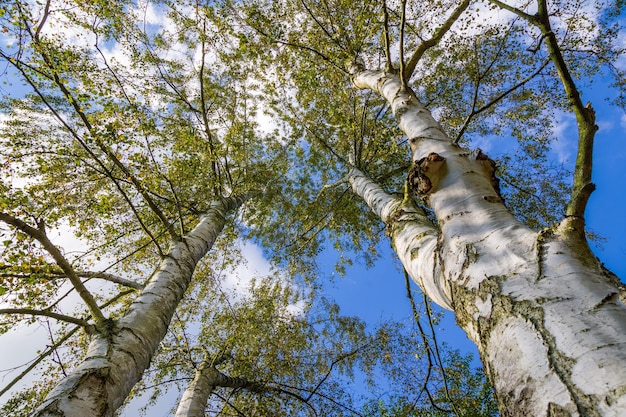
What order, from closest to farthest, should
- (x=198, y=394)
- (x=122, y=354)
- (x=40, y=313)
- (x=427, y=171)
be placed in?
(x=427, y=171)
(x=40, y=313)
(x=122, y=354)
(x=198, y=394)

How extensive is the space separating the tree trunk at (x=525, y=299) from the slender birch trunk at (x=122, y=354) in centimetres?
202

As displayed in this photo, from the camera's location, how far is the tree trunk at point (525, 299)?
29.0 inches

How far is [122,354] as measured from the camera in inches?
88.0

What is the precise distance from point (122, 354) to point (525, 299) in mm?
2459

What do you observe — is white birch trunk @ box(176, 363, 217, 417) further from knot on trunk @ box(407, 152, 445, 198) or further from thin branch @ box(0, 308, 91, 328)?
knot on trunk @ box(407, 152, 445, 198)

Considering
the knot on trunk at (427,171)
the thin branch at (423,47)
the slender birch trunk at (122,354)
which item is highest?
the thin branch at (423,47)

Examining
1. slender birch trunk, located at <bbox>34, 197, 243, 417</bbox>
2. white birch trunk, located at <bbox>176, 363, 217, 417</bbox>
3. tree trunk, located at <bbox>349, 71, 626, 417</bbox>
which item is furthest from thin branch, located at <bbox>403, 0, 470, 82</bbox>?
white birch trunk, located at <bbox>176, 363, 217, 417</bbox>

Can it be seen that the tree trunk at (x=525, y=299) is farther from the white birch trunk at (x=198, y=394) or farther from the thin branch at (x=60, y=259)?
the white birch trunk at (x=198, y=394)

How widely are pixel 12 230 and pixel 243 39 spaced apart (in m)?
3.50

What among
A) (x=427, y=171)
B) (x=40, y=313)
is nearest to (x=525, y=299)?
(x=427, y=171)

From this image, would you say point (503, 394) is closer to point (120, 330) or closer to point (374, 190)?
point (120, 330)

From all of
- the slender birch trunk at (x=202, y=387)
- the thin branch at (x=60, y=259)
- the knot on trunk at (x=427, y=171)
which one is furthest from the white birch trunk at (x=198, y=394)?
the knot on trunk at (x=427, y=171)

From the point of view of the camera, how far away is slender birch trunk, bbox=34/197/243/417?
1.85 m

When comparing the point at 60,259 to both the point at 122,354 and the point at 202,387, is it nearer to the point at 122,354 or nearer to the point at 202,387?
the point at 122,354
